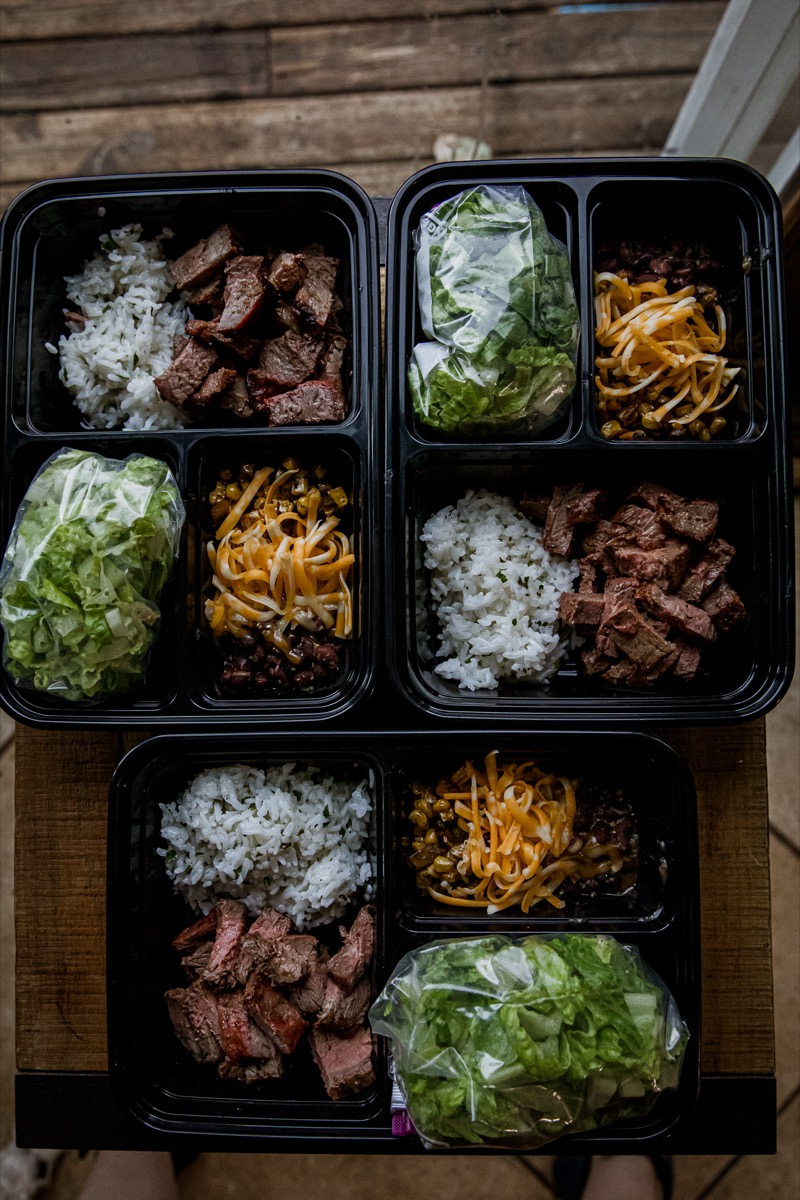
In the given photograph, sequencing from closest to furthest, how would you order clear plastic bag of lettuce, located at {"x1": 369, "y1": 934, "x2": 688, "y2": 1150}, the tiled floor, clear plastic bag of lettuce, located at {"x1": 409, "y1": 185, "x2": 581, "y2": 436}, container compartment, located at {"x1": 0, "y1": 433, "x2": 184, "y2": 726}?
clear plastic bag of lettuce, located at {"x1": 369, "y1": 934, "x2": 688, "y2": 1150}, clear plastic bag of lettuce, located at {"x1": 409, "y1": 185, "x2": 581, "y2": 436}, container compartment, located at {"x1": 0, "y1": 433, "x2": 184, "y2": 726}, the tiled floor

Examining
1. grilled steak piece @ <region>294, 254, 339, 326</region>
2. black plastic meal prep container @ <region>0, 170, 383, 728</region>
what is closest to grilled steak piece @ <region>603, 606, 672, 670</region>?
black plastic meal prep container @ <region>0, 170, 383, 728</region>

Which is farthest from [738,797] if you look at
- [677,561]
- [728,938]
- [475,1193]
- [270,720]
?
[475,1193]

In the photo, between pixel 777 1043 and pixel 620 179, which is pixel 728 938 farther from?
pixel 620 179

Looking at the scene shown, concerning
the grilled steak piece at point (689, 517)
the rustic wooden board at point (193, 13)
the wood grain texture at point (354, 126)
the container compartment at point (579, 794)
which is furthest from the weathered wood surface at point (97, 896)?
the rustic wooden board at point (193, 13)

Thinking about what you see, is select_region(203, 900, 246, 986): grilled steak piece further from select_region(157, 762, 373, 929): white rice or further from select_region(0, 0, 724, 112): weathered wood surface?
select_region(0, 0, 724, 112): weathered wood surface

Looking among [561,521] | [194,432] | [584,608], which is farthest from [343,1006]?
[194,432]

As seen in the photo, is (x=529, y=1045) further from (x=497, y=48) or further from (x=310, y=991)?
(x=497, y=48)
